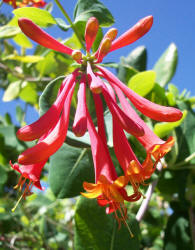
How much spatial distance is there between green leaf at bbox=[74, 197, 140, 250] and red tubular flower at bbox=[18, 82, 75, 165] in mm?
277

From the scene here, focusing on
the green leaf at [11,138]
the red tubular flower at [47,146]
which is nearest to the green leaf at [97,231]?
the red tubular flower at [47,146]

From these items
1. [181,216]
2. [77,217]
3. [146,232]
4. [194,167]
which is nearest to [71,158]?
[77,217]

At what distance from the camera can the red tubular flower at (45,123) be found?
0.61 m

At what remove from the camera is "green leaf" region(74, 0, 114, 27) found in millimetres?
861

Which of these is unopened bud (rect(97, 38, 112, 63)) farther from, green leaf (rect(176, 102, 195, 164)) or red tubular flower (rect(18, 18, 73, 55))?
green leaf (rect(176, 102, 195, 164))

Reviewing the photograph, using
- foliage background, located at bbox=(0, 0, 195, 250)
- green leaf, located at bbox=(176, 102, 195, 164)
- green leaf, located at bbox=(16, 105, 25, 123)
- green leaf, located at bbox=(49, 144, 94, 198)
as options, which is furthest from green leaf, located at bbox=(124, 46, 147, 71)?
green leaf, located at bbox=(16, 105, 25, 123)

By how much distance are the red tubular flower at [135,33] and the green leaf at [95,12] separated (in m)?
0.16

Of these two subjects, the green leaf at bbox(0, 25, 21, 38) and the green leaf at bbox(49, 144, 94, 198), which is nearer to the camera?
the green leaf at bbox(49, 144, 94, 198)

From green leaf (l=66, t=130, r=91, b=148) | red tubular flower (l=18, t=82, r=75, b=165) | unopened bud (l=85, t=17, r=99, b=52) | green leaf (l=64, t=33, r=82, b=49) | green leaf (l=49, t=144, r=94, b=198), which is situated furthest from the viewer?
green leaf (l=64, t=33, r=82, b=49)

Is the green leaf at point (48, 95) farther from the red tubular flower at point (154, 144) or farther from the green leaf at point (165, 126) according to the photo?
the green leaf at point (165, 126)

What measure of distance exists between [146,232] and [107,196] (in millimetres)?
1327

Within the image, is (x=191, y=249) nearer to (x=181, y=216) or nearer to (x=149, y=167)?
(x=181, y=216)

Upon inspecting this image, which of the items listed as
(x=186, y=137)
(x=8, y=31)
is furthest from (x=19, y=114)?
(x=186, y=137)

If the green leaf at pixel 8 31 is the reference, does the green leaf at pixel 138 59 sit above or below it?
below
